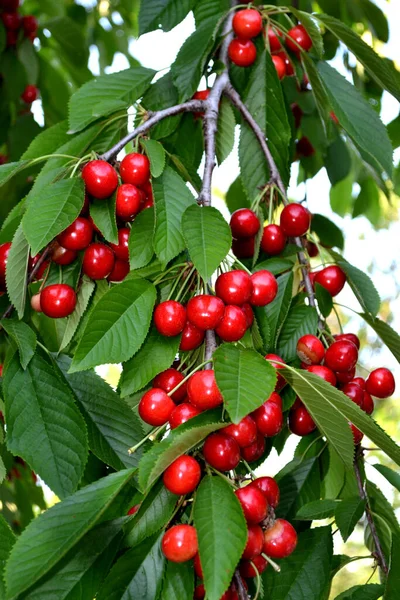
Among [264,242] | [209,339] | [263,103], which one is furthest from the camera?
[263,103]

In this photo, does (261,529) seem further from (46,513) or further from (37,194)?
(37,194)

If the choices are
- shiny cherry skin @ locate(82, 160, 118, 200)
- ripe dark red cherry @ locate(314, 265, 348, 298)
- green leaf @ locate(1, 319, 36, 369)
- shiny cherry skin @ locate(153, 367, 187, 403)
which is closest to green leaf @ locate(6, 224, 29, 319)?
green leaf @ locate(1, 319, 36, 369)

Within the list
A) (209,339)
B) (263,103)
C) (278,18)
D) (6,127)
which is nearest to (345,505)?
(209,339)

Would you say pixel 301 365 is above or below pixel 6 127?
above

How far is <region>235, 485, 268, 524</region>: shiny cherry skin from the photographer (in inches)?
34.2

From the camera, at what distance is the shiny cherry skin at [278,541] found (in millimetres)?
912

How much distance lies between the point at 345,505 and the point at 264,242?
0.50 meters

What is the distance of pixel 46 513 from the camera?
0.87 metres

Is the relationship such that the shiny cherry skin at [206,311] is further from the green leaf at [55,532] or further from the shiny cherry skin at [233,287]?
the green leaf at [55,532]

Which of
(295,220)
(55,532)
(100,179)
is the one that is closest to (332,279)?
(295,220)

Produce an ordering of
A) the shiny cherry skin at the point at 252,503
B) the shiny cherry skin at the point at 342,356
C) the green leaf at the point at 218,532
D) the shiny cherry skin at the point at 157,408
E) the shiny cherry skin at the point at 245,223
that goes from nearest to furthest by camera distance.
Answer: the green leaf at the point at 218,532, the shiny cherry skin at the point at 252,503, the shiny cherry skin at the point at 157,408, the shiny cherry skin at the point at 342,356, the shiny cherry skin at the point at 245,223

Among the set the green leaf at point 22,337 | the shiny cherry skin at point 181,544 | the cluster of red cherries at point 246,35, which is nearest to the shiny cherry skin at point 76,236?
the green leaf at point 22,337

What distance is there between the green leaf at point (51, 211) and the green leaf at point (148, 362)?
8.1 inches

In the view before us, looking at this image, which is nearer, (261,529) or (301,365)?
(261,529)
